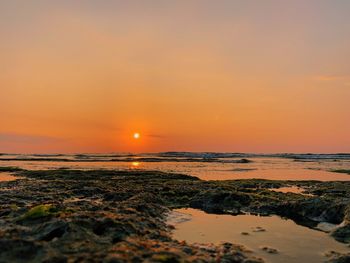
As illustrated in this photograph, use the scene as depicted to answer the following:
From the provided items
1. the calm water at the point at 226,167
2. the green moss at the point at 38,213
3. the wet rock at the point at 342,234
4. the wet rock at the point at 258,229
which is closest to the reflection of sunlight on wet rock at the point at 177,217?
the wet rock at the point at 258,229

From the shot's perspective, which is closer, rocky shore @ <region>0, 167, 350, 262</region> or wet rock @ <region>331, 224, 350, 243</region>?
rocky shore @ <region>0, 167, 350, 262</region>

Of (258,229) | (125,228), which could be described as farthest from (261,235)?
(125,228)

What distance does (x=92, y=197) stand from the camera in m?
25.4

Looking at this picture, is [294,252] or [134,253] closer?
[134,253]

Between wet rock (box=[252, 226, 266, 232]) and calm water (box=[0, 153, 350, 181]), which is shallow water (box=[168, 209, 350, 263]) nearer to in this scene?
wet rock (box=[252, 226, 266, 232])

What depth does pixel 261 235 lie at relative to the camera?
14.7m

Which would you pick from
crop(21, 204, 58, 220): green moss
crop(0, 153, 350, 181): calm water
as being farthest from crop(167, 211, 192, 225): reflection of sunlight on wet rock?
crop(0, 153, 350, 181): calm water

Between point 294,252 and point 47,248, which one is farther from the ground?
point 47,248

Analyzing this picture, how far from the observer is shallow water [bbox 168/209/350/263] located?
39.8ft

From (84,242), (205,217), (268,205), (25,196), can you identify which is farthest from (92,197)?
(84,242)

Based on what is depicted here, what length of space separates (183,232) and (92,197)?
12103mm

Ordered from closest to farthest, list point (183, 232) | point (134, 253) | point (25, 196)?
point (134, 253)
point (183, 232)
point (25, 196)

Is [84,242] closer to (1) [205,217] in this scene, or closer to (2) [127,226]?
(2) [127,226]

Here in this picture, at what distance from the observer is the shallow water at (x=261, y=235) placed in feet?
39.8
